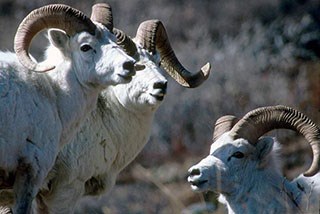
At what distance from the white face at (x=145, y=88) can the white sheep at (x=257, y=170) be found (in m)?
0.87

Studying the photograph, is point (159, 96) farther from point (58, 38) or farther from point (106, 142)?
point (58, 38)

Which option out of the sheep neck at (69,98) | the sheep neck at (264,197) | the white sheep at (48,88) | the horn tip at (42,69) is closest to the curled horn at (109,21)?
the white sheep at (48,88)

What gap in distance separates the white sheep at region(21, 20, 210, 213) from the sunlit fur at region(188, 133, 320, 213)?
3.62 ft

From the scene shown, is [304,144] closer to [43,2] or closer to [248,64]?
[248,64]

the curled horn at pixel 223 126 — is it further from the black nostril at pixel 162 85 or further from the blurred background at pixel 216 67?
the blurred background at pixel 216 67

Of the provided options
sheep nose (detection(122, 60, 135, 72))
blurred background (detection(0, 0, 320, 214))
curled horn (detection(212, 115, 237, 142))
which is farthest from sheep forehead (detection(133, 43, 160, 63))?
blurred background (detection(0, 0, 320, 214))

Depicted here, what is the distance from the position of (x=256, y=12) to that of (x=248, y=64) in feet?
6.78

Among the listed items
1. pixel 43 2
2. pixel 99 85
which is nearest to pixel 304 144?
pixel 43 2

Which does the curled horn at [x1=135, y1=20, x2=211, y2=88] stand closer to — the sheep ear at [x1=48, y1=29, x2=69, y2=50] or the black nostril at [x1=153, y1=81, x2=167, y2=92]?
the black nostril at [x1=153, y1=81, x2=167, y2=92]

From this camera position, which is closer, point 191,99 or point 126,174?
point 126,174

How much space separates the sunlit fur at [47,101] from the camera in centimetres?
1554

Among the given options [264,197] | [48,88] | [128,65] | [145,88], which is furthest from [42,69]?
[264,197]

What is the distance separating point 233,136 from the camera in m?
16.5

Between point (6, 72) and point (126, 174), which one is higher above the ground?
point (6, 72)
